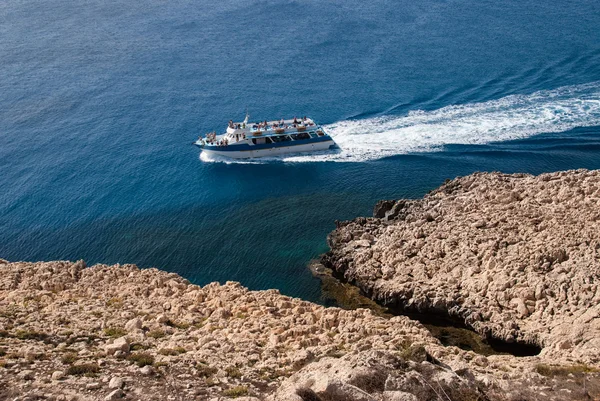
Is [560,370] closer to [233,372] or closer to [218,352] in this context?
[233,372]

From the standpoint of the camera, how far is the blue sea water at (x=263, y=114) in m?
60.0

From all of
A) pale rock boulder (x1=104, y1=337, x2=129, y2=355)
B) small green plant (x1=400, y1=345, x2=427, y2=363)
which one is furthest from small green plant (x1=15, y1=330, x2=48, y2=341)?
small green plant (x1=400, y1=345, x2=427, y2=363)

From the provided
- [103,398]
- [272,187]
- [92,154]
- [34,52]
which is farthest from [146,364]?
[34,52]

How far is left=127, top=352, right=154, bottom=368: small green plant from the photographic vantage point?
2969cm

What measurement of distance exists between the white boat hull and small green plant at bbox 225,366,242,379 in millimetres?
45696

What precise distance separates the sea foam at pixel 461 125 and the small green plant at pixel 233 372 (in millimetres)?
43811

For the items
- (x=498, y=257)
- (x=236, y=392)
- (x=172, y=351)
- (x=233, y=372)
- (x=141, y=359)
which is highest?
(x=141, y=359)

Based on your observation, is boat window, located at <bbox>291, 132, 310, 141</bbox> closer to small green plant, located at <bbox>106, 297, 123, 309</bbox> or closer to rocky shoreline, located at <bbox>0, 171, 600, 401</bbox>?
rocky shoreline, located at <bbox>0, 171, 600, 401</bbox>

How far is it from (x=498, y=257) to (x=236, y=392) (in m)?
25.0

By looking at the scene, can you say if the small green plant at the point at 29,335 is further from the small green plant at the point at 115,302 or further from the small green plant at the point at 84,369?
the small green plant at the point at 115,302

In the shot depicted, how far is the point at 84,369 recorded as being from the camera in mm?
28406

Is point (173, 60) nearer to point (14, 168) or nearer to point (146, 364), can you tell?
point (14, 168)

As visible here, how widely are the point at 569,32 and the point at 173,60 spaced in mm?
65252

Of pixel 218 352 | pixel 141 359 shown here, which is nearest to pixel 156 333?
pixel 218 352
